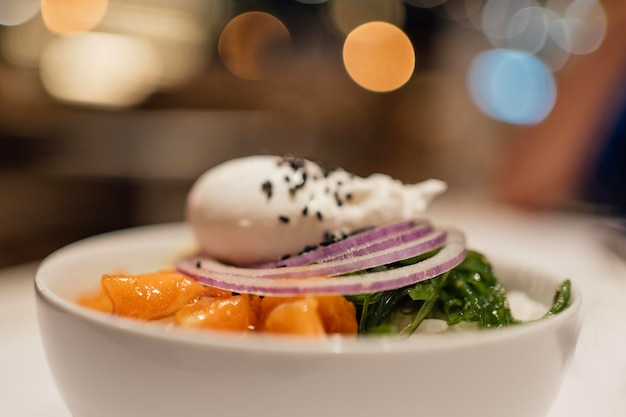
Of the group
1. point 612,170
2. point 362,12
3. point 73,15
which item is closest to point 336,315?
point 612,170

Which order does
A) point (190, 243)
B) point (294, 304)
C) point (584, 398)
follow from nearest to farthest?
point (294, 304), point (584, 398), point (190, 243)

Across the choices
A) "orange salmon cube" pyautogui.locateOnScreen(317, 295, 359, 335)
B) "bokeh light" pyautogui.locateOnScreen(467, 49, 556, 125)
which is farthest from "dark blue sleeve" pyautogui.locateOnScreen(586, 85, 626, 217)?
"bokeh light" pyautogui.locateOnScreen(467, 49, 556, 125)

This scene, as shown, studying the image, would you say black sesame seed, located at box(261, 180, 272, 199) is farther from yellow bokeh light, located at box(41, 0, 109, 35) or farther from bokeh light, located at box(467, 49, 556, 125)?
bokeh light, located at box(467, 49, 556, 125)

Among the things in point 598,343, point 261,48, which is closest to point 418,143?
point 261,48

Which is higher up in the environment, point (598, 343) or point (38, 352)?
point (598, 343)

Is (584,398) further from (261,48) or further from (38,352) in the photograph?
(261,48)
